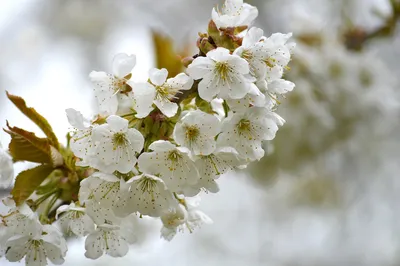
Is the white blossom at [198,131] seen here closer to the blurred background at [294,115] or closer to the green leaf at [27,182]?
the green leaf at [27,182]

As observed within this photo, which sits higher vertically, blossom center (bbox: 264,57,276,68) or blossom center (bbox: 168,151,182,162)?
blossom center (bbox: 264,57,276,68)

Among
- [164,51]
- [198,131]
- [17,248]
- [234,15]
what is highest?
[164,51]

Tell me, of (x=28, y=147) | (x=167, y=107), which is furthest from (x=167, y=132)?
(x=28, y=147)

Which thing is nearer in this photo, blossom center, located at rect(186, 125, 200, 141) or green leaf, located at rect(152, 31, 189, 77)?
blossom center, located at rect(186, 125, 200, 141)

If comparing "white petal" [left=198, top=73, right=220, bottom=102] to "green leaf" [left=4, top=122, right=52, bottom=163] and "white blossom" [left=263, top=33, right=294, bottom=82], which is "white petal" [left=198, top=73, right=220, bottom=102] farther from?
"green leaf" [left=4, top=122, right=52, bottom=163]

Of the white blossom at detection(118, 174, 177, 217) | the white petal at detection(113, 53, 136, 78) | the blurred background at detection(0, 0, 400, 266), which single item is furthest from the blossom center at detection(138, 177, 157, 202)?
the blurred background at detection(0, 0, 400, 266)

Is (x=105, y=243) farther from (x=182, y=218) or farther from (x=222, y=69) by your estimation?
(x=222, y=69)

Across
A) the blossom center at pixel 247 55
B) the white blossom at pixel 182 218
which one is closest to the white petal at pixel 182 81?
the blossom center at pixel 247 55
